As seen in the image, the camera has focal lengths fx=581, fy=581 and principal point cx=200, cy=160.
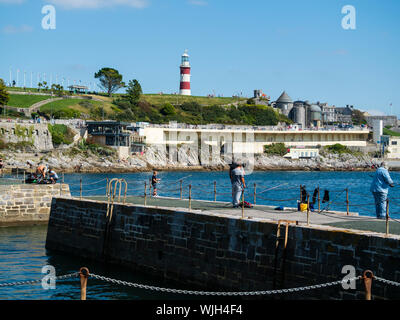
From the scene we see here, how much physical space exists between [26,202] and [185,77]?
113767 mm

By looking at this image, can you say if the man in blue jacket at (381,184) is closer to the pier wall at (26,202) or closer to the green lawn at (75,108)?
the pier wall at (26,202)

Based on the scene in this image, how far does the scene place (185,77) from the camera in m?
139

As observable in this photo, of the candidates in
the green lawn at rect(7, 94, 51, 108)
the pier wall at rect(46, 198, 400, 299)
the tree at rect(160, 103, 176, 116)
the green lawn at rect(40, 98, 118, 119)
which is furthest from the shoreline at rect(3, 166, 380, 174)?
the pier wall at rect(46, 198, 400, 299)

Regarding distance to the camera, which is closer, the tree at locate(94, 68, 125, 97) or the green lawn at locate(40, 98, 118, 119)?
the green lawn at locate(40, 98, 118, 119)

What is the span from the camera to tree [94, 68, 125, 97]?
13500 centimetres

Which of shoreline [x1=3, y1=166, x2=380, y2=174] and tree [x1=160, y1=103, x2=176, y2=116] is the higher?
tree [x1=160, y1=103, x2=176, y2=116]

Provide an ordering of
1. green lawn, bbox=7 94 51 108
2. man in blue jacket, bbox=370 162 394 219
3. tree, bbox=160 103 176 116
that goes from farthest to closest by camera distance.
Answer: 1. tree, bbox=160 103 176 116
2. green lawn, bbox=7 94 51 108
3. man in blue jacket, bbox=370 162 394 219

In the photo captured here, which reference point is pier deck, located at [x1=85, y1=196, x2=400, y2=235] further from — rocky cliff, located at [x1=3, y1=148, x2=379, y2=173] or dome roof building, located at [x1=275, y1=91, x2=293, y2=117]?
dome roof building, located at [x1=275, y1=91, x2=293, y2=117]

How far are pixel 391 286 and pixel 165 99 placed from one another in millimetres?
125866

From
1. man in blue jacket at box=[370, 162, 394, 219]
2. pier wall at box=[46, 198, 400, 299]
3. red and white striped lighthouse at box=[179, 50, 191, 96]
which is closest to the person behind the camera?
pier wall at box=[46, 198, 400, 299]

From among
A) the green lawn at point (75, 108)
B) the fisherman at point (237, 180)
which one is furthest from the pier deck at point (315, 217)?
the green lawn at point (75, 108)

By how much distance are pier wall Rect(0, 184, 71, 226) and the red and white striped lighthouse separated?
107 m

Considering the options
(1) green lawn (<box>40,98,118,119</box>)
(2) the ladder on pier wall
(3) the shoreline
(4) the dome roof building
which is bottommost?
(3) the shoreline

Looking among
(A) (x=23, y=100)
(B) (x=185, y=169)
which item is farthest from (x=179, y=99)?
(B) (x=185, y=169)
